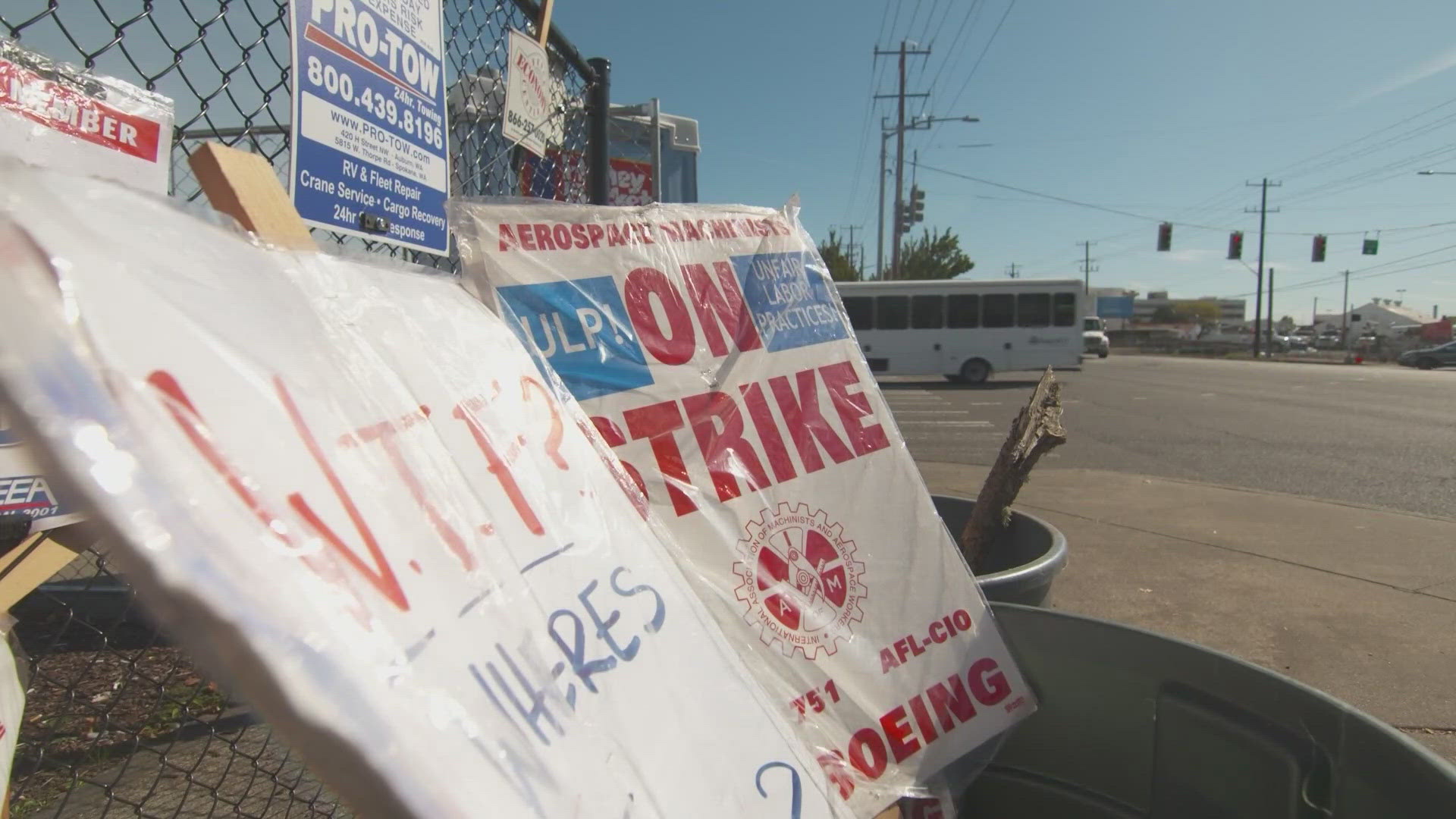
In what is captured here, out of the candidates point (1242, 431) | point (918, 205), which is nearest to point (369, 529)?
point (1242, 431)

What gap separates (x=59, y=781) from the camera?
256cm

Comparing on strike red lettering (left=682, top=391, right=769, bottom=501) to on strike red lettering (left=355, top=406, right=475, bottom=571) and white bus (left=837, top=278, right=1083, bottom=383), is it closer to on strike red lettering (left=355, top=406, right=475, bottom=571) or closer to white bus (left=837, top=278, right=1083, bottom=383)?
on strike red lettering (left=355, top=406, right=475, bottom=571)

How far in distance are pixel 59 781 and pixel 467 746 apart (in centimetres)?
291

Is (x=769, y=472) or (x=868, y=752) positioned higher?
(x=769, y=472)

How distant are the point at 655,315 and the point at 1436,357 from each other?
41.7 metres

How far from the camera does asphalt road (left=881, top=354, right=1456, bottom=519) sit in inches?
310

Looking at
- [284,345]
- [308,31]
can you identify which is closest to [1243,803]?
[284,345]

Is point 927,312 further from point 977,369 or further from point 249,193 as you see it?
point 249,193

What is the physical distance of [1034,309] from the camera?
1902 centimetres

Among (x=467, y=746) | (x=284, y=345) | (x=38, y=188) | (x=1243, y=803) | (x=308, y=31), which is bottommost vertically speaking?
(x=1243, y=803)

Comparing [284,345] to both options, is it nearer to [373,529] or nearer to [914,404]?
[373,529]

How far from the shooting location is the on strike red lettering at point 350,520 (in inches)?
24.4

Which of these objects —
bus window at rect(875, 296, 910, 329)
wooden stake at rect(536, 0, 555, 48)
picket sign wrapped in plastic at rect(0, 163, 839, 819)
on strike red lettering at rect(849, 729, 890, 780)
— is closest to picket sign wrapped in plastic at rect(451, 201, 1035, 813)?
on strike red lettering at rect(849, 729, 890, 780)

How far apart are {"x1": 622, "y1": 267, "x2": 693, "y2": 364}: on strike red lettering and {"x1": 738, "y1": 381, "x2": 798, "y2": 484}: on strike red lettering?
0.14m
